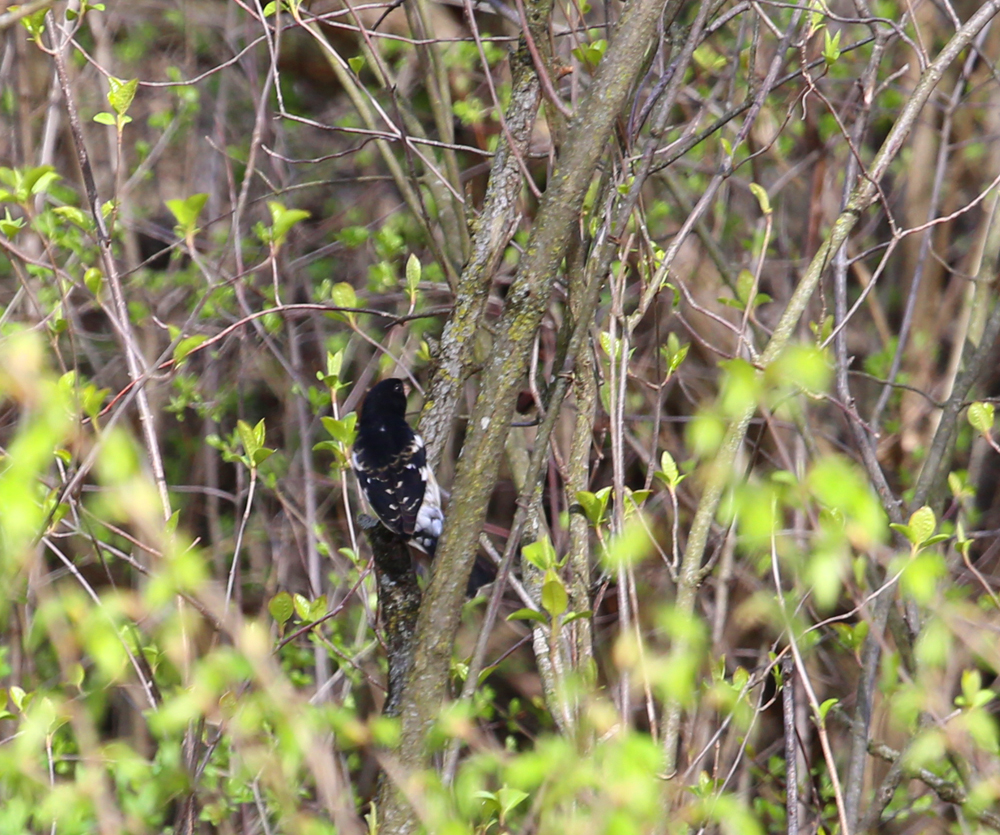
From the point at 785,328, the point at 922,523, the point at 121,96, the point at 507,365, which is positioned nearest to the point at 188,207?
the point at 121,96

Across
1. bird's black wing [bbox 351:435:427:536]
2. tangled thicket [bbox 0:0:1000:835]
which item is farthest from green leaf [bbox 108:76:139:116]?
bird's black wing [bbox 351:435:427:536]

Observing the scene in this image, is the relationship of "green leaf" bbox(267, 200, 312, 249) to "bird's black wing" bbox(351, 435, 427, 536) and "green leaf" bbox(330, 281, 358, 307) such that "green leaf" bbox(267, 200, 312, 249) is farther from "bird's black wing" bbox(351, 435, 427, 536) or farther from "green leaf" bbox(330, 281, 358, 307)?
"bird's black wing" bbox(351, 435, 427, 536)

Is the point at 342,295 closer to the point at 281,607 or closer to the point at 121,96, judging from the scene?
the point at 121,96

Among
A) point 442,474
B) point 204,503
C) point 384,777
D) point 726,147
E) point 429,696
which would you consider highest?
point 726,147

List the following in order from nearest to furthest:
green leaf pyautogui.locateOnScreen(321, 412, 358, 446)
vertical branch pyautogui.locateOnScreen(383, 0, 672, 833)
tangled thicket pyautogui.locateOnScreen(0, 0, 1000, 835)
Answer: tangled thicket pyautogui.locateOnScreen(0, 0, 1000, 835), vertical branch pyautogui.locateOnScreen(383, 0, 672, 833), green leaf pyautogui.locateOnScreen(321, 412, 358, 446)

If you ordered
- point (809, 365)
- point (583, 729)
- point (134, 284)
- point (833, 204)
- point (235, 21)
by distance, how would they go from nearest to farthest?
point (809, 365) < point (583, 729) < point (134, 284) < point (833, 204) < point (235, 21)

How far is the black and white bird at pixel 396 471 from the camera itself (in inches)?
123

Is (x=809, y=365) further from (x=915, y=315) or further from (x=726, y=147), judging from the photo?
(x=915, y=315)

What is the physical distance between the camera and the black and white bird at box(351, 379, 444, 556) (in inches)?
123

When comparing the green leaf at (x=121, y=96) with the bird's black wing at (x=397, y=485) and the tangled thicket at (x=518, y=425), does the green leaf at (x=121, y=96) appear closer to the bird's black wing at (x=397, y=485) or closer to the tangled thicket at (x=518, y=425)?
the tangled thicket at (x=518, y=425)

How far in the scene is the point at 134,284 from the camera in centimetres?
513

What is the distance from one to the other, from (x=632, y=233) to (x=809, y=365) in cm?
142

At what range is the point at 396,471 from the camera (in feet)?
11.9

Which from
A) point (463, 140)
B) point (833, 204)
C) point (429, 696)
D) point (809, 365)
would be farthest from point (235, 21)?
point (809, 365)
